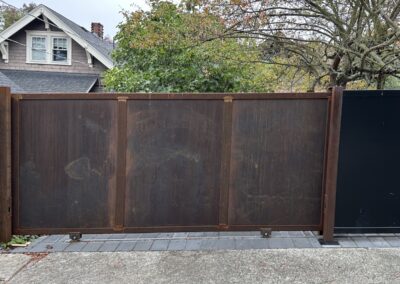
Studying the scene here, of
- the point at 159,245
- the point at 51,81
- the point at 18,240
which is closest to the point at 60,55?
the point at 51,81

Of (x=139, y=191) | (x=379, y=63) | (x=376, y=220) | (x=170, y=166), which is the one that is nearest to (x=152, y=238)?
(x=139, y=191)

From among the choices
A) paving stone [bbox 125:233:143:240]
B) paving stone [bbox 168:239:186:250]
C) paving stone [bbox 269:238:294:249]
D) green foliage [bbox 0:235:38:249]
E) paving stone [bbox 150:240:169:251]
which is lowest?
green foliage [bbox 0:235:38:249]

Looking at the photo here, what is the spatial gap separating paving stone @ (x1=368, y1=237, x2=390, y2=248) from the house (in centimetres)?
1095

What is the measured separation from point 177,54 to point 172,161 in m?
3.15

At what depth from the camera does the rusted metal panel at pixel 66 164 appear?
130 inches

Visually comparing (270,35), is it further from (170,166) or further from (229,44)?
(170,166)

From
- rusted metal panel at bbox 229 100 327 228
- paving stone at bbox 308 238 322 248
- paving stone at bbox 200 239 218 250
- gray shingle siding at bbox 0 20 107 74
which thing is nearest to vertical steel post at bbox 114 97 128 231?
paving stone at bbox 200 239 218 250

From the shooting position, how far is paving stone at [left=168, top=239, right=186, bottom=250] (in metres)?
3.37

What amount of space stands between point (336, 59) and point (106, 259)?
6026 millimetres

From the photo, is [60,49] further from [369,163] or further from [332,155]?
[369,163]

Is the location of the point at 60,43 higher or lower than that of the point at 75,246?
higher

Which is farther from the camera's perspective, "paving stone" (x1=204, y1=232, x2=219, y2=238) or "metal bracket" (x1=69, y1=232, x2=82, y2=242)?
"paving stone" (x1=204, y1=232, x2=219, y2=238)

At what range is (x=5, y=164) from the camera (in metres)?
3.24

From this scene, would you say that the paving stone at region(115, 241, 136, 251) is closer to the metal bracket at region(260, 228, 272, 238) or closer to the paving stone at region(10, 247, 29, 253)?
the paving stone at region(10, 247, 29, 253)
